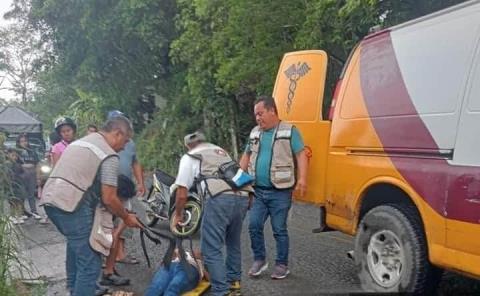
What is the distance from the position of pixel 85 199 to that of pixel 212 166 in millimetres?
1055

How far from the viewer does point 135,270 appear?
19.6 ft

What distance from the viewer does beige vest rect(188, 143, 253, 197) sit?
Result: 445 cm

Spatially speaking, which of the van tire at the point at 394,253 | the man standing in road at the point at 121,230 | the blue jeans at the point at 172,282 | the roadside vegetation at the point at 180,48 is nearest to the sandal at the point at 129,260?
the man standing in road at the point at 121,230

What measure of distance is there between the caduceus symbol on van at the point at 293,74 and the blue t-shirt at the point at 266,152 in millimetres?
399

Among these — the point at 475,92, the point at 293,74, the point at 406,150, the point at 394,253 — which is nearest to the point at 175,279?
the point at 394,253

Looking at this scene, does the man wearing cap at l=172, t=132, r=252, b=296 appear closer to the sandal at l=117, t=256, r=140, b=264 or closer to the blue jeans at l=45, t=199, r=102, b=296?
the blue jeans at l=45, t=199, r=102, b=296

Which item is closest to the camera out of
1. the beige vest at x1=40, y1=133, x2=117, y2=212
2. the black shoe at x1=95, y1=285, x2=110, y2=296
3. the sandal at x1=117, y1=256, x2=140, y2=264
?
the beige vest at x1=40, y1=133, x2=117, y2=212

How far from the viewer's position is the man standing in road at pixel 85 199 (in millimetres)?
4219

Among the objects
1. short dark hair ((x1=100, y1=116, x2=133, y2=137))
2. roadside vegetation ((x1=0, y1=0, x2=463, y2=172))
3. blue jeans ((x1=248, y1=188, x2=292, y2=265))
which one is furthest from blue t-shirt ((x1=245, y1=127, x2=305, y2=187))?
roadside vegetation ((x1=0, y1=0, x2=463, y2=172))

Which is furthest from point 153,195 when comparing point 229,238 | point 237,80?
point 229,238

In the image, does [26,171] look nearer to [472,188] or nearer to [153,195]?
[153,195]

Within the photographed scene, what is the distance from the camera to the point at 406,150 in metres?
3.88

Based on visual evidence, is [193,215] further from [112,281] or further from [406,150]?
[406,150]

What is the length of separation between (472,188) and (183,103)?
50.2 ft
